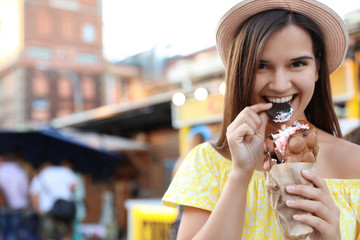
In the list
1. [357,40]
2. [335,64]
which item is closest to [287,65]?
[335,64]

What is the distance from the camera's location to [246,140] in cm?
128

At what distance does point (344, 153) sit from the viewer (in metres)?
1.49

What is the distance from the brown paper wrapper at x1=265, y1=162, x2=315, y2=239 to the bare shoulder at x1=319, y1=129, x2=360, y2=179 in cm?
29

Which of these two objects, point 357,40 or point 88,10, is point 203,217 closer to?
point 357,40

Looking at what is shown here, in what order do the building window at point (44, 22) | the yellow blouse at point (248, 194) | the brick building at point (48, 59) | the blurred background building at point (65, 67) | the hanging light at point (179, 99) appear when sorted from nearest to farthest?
the yellow blouse at point (248, 194), the hanging light at point (179, 99), the blurred background building at point (65, 67), the brick building at point (48, 59), the building window at point (44, 22)

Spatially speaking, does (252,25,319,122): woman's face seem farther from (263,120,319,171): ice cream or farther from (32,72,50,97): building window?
(32,72,50,97): building window

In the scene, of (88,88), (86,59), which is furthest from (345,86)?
(86,59)

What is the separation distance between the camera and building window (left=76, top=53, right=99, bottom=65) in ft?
122

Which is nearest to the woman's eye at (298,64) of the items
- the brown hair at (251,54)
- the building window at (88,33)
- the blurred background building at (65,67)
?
the brown hair at (251,54)

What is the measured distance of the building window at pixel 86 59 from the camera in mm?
37156

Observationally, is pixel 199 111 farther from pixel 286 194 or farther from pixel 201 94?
pixel 286 194

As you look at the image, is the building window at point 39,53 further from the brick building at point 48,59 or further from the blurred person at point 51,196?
the blurred person at point 51,196

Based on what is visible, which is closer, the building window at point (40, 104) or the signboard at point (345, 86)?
the signboard at point (345, 86)

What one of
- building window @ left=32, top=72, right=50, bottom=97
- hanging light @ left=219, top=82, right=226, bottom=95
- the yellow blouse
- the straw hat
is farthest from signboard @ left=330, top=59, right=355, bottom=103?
building window @ left=32, top=72, right=50, bottom=97
